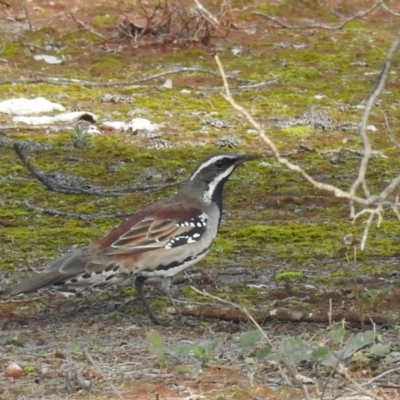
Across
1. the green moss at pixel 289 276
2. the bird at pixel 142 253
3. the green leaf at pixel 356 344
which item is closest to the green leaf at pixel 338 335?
the green leaf at pixel 356 344

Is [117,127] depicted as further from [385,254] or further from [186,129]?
[385,254]

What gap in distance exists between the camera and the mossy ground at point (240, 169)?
7.52 meters

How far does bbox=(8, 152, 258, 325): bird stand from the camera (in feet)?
22.5

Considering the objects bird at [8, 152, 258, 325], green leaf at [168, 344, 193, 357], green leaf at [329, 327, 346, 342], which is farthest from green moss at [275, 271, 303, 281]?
green leaf at [168, 344, 193, 357]

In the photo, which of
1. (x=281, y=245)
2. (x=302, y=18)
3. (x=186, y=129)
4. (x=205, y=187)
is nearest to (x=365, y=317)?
(x=205, y=187)

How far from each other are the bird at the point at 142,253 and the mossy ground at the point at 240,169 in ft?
0.83

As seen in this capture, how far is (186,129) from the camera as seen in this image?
12.2 m

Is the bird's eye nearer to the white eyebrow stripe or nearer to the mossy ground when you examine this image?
the white eyebrow stripe

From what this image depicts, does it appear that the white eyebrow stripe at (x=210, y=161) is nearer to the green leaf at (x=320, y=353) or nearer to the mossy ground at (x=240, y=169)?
the mossy ground at (x=240, y=169)

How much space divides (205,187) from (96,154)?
3.94m

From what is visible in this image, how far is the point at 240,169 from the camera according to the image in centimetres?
1098

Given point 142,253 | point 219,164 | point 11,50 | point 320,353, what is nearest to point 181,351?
point 320,353

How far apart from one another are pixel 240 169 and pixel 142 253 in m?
4.09

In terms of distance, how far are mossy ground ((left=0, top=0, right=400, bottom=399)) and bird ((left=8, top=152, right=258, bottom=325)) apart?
25 centimetres
